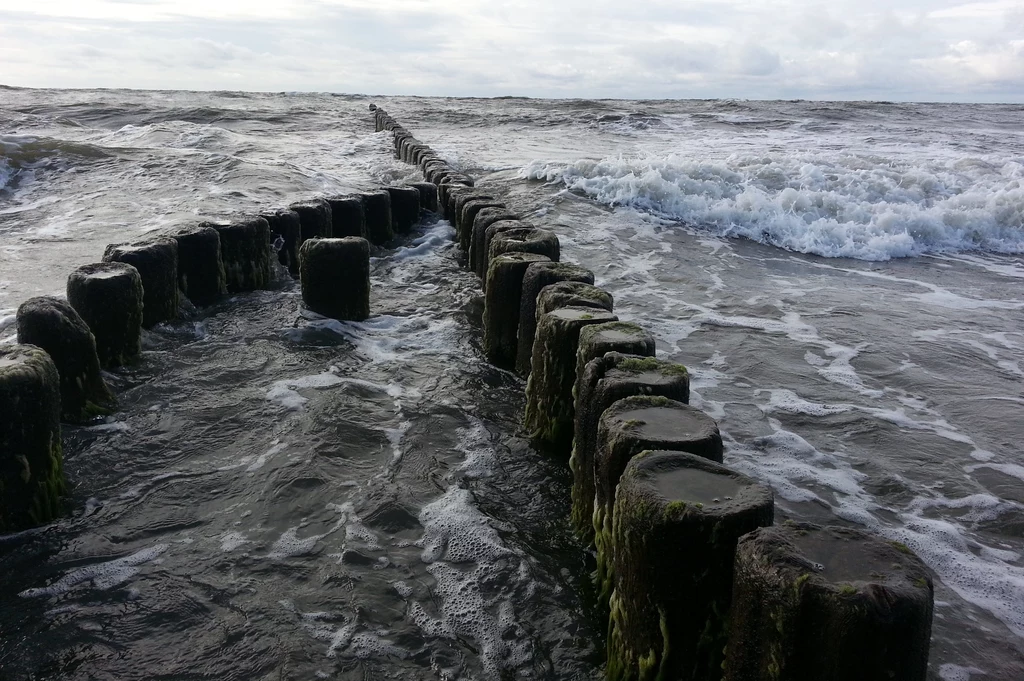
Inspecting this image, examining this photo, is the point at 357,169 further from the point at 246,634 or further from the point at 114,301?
the point at 246,634

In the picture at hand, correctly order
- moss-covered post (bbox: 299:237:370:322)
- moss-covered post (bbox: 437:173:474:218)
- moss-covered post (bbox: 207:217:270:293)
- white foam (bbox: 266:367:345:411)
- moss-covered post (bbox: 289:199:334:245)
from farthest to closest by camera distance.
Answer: moss-covered post (bbox: 437:173:474:218) < moss-covered post (bbox: 289:199:334:245) < moss-covered post (bbox: 207:217:270:293) < moss-covered post (bbox: 299:237:370:322) < white foam (bbox: 266:367:345:411)

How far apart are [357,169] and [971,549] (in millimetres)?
13761

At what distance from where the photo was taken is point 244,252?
6746 mm

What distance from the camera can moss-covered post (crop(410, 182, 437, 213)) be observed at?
1120cm

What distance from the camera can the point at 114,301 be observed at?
475 centimetres

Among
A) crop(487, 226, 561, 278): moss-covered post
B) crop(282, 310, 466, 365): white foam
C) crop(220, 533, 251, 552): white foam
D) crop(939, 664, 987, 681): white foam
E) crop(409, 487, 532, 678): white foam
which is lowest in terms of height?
crop(939, 664, 987, 681): white foam

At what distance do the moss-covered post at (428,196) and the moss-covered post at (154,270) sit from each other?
5.75 m

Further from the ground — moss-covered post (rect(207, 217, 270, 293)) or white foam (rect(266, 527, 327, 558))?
moss-covered post (rect(207, 217, 270, 293))

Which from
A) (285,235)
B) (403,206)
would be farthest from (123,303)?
(403,206)

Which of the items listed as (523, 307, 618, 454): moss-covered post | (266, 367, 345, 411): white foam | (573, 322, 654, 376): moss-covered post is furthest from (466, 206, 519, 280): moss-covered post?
(573, 322, 654, 376): moss-covered post

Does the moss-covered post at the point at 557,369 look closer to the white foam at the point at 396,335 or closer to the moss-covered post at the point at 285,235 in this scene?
the white foam at the point at 396,335

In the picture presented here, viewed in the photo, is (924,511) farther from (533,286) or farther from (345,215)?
(345,215)

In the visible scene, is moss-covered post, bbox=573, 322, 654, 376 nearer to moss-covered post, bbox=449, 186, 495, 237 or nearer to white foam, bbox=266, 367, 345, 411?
white foam, bbox=266, 367, 345, 411

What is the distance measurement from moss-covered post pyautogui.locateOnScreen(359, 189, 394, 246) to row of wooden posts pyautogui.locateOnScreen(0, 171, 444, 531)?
0.11 m
